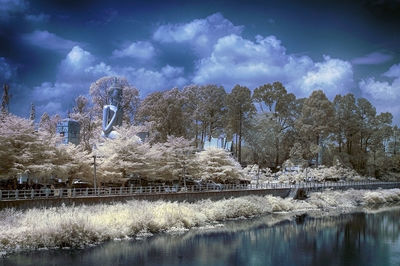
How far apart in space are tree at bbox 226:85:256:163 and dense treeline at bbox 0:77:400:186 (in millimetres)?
164

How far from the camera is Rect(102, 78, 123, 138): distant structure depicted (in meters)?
52.2

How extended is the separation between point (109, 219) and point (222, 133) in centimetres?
4222

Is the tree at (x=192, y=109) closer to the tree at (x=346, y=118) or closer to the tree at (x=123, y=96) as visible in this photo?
the tree at (x=123, y=96)

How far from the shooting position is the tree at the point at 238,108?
69000mm

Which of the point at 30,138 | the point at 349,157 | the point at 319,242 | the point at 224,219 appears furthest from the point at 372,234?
the point at 349,157

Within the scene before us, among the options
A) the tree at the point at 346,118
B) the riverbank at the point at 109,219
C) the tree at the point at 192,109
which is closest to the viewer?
the riverbank at the point at 109,219

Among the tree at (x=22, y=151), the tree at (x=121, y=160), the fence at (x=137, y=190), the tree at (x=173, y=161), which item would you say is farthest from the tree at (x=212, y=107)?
the tree at (x=22, y=151)

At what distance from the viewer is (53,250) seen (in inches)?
969

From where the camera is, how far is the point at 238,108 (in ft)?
227

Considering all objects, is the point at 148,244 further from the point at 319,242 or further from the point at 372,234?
the point at 372,234

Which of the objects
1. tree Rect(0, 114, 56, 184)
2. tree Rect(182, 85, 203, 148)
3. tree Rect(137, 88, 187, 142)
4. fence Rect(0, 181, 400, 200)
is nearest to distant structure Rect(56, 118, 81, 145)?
fence Rect(0, 181, 400, 200)

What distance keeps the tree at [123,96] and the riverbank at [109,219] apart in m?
27.9

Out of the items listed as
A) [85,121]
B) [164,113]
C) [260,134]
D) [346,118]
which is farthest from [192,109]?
[346,118]

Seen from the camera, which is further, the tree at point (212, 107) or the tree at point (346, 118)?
the tree at point (346, 118)
